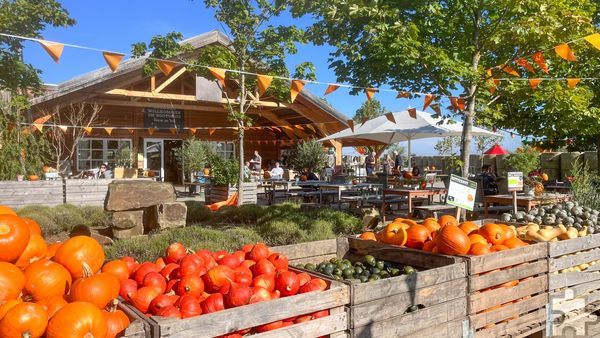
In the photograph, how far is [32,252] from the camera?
8.30 feet

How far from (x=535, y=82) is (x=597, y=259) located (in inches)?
140

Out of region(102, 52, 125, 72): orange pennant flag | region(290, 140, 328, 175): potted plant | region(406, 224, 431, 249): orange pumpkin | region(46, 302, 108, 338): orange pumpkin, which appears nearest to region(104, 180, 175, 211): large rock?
region(102, 52, 125, 72): orange pennant flag

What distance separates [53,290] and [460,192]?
3747 millimetres

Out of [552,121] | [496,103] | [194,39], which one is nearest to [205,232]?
[496,103]

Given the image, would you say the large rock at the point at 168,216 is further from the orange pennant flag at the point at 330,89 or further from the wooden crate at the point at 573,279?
the wooden crate at the point at 573,279

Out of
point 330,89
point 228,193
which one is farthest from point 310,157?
point 330,89

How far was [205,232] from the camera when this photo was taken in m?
6.37

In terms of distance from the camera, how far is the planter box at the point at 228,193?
11.9 meters

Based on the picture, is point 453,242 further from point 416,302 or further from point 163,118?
point 163,118

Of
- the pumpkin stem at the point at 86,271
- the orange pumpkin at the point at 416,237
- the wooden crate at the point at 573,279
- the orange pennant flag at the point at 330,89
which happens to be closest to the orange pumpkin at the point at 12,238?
the pumpkin stem at the point at 86,271

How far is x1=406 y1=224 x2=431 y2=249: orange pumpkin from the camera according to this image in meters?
3.91

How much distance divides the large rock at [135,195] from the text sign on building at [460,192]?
4.67 m

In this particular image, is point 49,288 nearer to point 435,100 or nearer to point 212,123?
point 435,100

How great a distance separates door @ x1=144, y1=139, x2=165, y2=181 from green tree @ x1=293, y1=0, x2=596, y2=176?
1367cm
